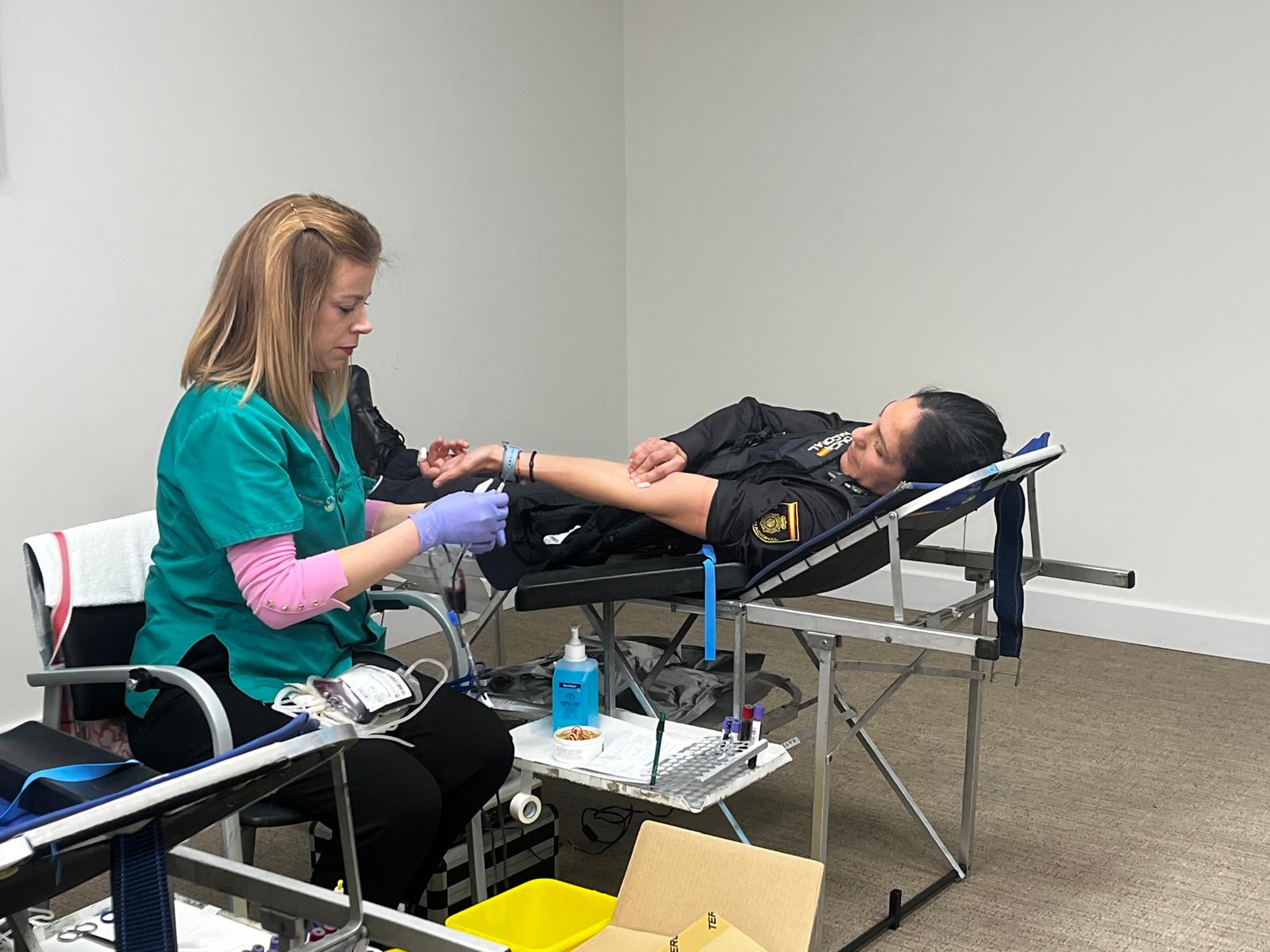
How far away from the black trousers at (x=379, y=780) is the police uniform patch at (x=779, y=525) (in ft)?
2.13

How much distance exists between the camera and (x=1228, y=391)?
3908 mm

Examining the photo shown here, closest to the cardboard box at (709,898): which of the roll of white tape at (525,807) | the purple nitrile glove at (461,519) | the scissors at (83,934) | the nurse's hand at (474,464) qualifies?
the roll of white tape at (525,807)

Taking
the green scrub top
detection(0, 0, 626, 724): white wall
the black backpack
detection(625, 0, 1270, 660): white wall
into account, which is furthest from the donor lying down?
detection(625, 0, 1270, 660): white wall

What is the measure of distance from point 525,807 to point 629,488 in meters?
0.63

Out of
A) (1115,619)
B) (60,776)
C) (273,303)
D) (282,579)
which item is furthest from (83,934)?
(1115,619)

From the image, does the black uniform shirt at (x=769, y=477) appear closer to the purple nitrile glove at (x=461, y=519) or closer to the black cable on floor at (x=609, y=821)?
the purple nitrile glove at (x=461, y=519)

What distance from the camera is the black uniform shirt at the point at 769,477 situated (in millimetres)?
2338

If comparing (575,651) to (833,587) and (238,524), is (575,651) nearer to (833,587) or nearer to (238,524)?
(833,587)

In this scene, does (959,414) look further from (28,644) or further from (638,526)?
(28,644)

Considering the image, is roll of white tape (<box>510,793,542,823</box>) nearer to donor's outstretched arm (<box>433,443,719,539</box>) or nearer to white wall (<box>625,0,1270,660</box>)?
donor's outstretched arm (<box>433,443,719,539</box>)

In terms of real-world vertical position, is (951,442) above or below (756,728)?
above

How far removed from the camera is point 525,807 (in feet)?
6.95

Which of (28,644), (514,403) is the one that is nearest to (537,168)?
(514,403)

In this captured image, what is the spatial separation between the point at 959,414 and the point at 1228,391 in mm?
1890
